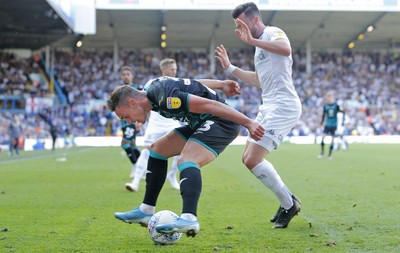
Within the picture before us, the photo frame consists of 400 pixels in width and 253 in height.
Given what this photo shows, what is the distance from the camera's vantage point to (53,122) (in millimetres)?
31766

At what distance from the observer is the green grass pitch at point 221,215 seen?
5.60 meters

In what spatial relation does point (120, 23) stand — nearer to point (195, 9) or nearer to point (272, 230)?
point (195, 9)

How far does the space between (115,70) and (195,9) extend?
10.1 m

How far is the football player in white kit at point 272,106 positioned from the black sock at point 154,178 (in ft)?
3.15

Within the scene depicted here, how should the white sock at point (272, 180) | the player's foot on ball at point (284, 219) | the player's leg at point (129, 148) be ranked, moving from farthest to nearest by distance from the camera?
the player's leg at point (129, 148) < the white sock at point (272, 180) < the player's foot on ball at point (284, 219)

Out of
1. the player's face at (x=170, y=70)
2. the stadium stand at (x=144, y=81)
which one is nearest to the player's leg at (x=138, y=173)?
the player's face at (x=170, y=70)

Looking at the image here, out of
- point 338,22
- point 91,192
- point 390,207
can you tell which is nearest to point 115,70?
point 338,22

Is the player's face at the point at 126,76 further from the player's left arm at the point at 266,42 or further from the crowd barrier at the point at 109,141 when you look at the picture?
the crowd barrier at the point at 109,141

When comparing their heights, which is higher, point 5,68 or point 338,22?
point 338,22

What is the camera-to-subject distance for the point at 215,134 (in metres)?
5.99

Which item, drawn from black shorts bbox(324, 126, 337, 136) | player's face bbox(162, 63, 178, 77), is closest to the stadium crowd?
black shorts bbox(324, 126, 337, 136)

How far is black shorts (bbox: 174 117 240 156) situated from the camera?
19.6 feet

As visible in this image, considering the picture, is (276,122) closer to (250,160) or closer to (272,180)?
(250,160)

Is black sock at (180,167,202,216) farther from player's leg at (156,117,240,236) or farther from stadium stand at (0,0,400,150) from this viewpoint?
stadium stand at (0,0,400,150)
